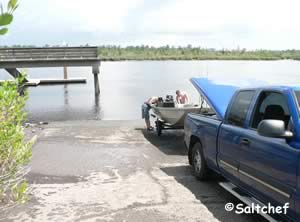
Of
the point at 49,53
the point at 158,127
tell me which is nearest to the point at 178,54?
the point at 49,53

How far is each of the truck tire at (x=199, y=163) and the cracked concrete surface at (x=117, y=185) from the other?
0.13 m

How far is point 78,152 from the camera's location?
9945mm

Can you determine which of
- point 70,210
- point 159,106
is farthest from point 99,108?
point 70,210

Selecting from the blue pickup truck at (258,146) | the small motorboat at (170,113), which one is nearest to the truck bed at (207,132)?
the blue pickup truck at (258,146)

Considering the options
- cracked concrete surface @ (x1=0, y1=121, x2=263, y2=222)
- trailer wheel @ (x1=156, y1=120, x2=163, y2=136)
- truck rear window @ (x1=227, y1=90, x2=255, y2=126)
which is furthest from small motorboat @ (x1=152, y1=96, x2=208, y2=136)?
truck rear window @ (x1=227, y1=90, x2=255, y2=126)

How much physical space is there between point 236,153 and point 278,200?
1136 millimetres

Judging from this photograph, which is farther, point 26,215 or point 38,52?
point 38,52

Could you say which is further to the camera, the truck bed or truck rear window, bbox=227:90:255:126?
the truck bed

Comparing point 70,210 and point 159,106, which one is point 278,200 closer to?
point 70,210

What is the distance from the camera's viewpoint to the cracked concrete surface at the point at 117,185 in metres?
5.71

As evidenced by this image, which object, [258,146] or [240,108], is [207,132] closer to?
[240,108]

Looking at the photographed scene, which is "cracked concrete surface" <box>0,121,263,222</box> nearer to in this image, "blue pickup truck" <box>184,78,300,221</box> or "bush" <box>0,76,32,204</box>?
"blue pickup truck" <box>184,78,300,221</box>

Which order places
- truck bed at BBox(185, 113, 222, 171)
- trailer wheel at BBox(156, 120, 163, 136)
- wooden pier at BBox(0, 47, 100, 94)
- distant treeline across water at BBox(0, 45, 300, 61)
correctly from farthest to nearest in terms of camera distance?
distant treeline across water at BBox(0, 45, 300, 61) → wooden pier at BBox(0, 47, 100, 94) → trailer wheel at BBox(156, 120, 163, 136) → truck bed at BBox(185, 113, 222, 171)

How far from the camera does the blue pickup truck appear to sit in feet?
13.9
